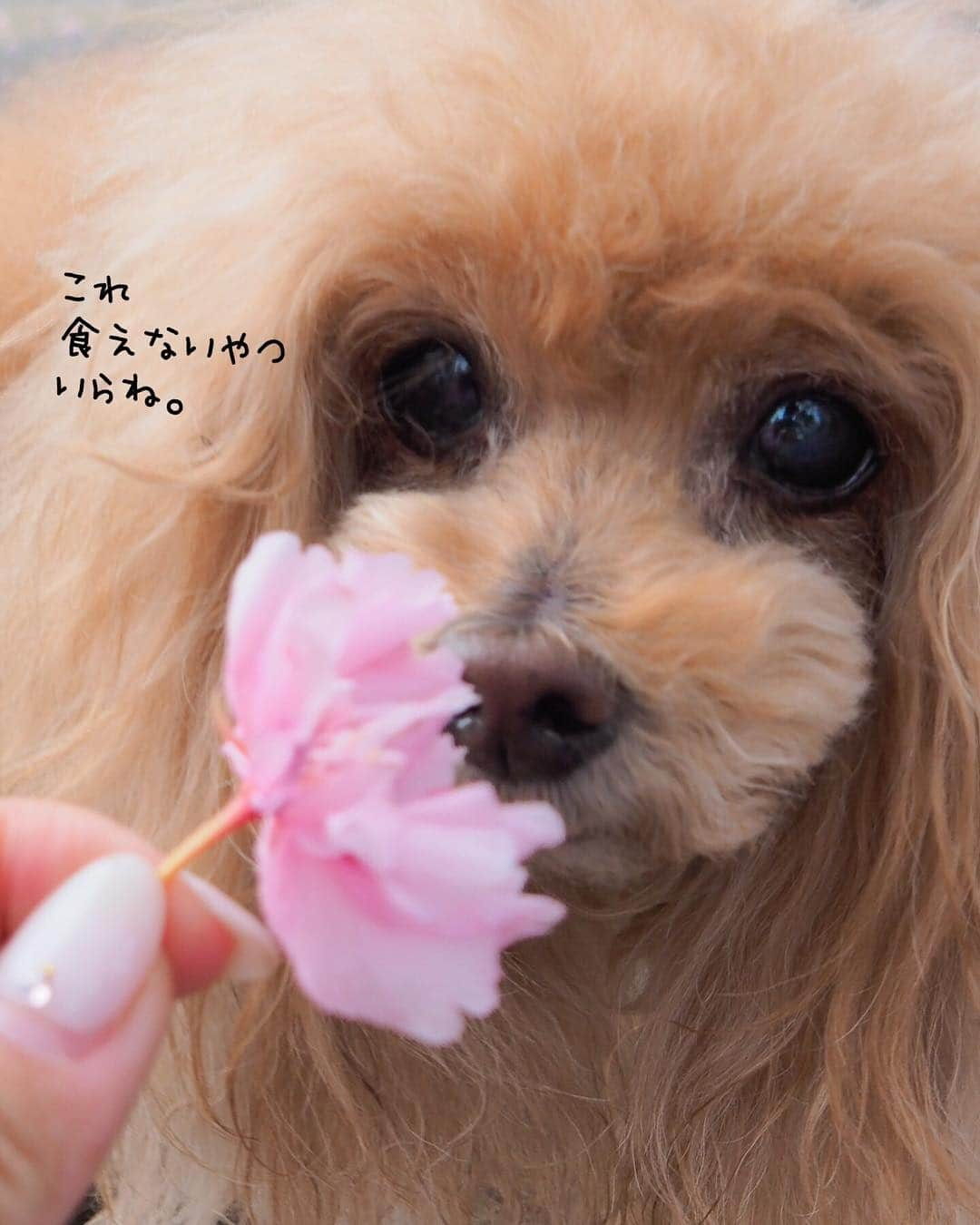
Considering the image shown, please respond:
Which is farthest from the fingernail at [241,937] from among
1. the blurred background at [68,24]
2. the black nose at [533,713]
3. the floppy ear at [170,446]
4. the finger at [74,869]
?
the blurred background at [68,24]

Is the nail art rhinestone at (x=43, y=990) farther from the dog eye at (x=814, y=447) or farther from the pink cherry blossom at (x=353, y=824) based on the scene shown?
the dog eye at (x=814, y=447)

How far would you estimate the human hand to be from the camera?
0.42 m

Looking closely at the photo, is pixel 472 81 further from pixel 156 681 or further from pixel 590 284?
pixel 156 681

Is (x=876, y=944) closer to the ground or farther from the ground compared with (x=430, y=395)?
closer to the ground

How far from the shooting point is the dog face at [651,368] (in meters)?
0.69

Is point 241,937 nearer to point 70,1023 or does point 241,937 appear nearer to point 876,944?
point 70,1023

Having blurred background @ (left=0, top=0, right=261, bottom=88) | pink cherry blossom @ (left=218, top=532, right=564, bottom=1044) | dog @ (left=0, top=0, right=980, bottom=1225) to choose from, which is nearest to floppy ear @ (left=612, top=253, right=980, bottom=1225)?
dog @ (left=0, top=0, right=980, bottom=1225)

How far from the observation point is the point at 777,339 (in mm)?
773

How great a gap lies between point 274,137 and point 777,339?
34 cm

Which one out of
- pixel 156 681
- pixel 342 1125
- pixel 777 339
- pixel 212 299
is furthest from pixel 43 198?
pixel 342 1125

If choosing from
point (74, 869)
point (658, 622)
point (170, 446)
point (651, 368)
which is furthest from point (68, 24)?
point (74, 869)

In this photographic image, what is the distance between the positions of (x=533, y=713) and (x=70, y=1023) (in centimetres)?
29

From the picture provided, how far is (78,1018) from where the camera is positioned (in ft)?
1.41

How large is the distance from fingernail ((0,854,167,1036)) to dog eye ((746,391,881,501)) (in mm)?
539
